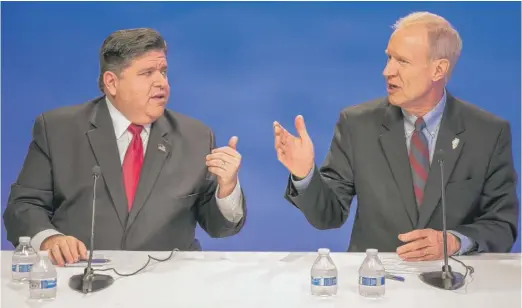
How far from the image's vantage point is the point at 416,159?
11.1 feet

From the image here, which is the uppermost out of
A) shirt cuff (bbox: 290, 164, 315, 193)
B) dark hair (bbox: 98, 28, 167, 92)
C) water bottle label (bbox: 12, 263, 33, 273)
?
dark hair (bbox: 98, 28, 167, 92)

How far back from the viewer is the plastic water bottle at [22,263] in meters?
2.49

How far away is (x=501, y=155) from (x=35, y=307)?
2.20 metres

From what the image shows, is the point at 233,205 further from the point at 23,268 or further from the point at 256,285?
the point at 23,268

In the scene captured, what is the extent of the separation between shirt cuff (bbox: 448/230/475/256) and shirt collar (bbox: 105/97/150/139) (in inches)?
59.4

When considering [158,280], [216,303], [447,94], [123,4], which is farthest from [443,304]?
[123,4]

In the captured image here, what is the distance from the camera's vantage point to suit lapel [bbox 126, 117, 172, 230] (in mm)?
3357

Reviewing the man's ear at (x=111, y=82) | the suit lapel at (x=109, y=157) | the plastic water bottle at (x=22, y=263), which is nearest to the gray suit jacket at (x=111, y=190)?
the suit lapel at (x=109, y=157)

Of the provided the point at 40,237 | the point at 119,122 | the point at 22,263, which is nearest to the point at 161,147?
the point at 119,122

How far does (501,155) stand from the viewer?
336 cm

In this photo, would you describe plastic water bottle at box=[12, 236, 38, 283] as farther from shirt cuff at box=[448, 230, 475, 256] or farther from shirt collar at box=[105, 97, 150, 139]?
shirt cuff at box=[448, 230, 475, 256]

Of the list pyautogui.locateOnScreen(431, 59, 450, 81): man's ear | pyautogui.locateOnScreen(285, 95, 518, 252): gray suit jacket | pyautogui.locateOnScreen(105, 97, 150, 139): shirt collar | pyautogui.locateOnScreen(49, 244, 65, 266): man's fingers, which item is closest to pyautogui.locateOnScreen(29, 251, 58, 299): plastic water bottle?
pyautogui.locateOnScreen(49, 244, 65, 266): man's fingers

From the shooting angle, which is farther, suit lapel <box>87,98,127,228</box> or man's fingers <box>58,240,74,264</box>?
suit lapel <box>87,98,127,228</box>

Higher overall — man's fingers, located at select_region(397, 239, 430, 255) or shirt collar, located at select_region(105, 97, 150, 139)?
shirt collar, located at select_region(105, 97, 150, 139)
